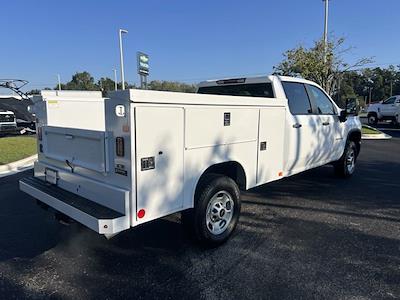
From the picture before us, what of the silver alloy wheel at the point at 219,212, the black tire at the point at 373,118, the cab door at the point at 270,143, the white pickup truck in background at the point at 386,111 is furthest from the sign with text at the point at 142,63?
the black tire at the point at 373,118

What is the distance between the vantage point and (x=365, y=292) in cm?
306

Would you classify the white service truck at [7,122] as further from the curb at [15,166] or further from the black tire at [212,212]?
the black tire at [212,212]

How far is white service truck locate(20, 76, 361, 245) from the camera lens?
3.02 metres

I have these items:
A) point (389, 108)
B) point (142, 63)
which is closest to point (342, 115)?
point (142, 63)

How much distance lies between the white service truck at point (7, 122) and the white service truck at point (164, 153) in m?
12.1

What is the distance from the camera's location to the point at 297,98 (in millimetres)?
5387

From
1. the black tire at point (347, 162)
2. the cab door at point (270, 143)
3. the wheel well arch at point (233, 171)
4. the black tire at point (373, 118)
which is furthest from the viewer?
the black tire at point (373, 118)

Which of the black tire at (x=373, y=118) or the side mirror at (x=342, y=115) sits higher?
the side mirror at (x=342, y=115)

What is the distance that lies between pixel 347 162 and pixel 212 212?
14.9 ft

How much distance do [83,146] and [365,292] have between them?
300cm

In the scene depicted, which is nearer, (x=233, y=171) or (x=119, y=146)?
(x=119, y=146)

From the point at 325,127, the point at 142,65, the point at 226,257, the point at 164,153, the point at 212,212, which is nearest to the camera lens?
the point at 164,153

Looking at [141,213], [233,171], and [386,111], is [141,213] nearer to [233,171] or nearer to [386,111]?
[233,171]

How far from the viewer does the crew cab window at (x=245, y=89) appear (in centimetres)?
508
